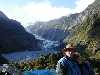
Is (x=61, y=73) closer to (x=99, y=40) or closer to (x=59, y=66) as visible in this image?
(x=59, y=66)

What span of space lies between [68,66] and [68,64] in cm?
5

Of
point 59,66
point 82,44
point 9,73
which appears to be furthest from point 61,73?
point 82,44

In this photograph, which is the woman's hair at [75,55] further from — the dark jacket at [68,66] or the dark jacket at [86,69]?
the dark jacket at [86,69]

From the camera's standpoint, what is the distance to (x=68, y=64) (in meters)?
10.1

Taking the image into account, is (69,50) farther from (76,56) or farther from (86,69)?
(86,69)

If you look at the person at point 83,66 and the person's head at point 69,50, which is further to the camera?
the person at point 83,66

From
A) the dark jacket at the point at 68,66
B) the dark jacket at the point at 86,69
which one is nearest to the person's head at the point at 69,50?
the dark jacket at the point at 68,66

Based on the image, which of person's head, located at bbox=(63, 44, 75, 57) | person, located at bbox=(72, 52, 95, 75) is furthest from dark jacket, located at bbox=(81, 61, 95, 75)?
person's head, located at bbox=(63, 44, 75, 57)

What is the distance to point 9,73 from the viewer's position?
145 feet

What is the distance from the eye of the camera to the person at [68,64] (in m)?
9.91

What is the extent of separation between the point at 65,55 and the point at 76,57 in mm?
270

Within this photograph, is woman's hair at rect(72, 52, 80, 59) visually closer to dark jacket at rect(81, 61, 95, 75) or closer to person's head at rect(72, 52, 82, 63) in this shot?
→ person's head at rect(72, 52, 82, 63)

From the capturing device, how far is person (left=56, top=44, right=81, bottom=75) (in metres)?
9.91

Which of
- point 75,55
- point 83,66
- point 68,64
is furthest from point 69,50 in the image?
point 83,66
